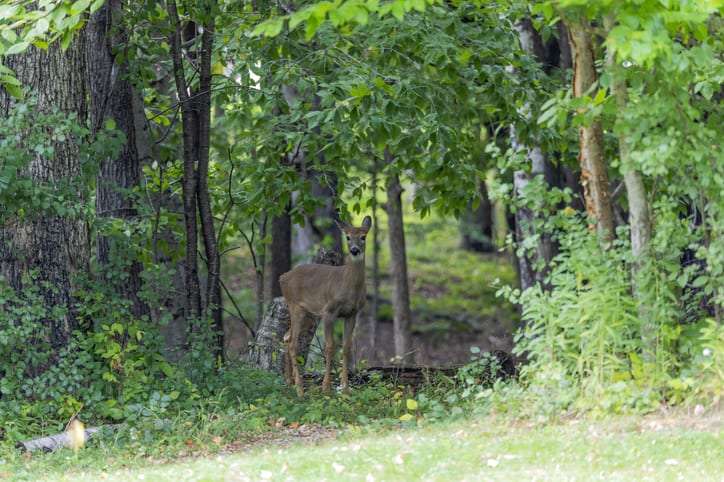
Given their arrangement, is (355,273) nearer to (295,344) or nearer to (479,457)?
(295,344)

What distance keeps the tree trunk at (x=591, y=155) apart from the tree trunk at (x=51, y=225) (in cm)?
442

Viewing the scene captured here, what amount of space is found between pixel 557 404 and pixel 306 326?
5.05 m

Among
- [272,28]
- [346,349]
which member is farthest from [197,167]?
[272,28]

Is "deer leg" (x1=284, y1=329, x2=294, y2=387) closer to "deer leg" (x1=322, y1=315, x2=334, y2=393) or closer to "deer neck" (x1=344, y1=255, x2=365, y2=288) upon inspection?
"deer leg" (x1=322, y1=315, x2=334, y2=393)

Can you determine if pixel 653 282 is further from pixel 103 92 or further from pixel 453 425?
pixel 103 92

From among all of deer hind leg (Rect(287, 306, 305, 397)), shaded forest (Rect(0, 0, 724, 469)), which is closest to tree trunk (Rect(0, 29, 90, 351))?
shaded forest (Rect(0, 0, 724, 469))

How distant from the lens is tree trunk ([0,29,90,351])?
34.0 ft

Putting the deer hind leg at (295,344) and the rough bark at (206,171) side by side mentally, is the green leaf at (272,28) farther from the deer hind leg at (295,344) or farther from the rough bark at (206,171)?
the deer hind leg at (295,344)

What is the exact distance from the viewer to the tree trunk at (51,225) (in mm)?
10359

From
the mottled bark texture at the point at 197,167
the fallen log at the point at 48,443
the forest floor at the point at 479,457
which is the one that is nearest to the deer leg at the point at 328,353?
the mottled bark texture at the point at 197,167

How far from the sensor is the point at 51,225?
10.5 metres

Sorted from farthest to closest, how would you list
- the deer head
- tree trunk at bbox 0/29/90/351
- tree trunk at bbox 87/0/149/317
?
the deer head
tree trunk at bbox 87/0/149/317
tree trunk at bbox 0/29/90/351

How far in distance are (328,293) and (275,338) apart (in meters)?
1.21

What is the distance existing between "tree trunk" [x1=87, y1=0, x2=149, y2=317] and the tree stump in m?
2.11
